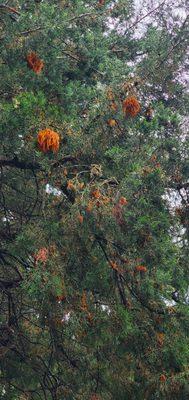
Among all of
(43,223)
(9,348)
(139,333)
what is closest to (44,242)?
(43,223)

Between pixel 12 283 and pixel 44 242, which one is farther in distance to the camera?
pixel 12 283

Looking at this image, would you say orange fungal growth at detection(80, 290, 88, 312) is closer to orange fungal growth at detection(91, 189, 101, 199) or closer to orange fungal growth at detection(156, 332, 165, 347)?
orange fungal growth at detection(156, 332, 165, 347)

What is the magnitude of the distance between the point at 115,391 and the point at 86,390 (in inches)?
27.8

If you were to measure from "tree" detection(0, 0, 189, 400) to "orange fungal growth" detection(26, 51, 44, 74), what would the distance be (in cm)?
1

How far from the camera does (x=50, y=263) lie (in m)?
6.11

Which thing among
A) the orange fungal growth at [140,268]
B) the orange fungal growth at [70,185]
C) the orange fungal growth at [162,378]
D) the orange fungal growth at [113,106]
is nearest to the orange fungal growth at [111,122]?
the orange fungal growth at [113,106]

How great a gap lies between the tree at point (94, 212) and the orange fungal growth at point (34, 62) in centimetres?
1

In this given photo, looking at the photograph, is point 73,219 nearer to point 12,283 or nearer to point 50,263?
point 50,263

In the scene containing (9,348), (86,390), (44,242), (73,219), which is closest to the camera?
(73,219)

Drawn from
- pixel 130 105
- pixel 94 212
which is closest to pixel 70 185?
pixel 94 212

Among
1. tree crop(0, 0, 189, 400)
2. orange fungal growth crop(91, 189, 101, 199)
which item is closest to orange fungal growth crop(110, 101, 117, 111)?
tree crop(0, 0, 189, 400)

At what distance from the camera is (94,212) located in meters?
5.91

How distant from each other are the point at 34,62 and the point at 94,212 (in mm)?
1892

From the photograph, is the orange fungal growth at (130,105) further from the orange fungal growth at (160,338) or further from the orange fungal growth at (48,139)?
the orange fungal growth at (160,338)
